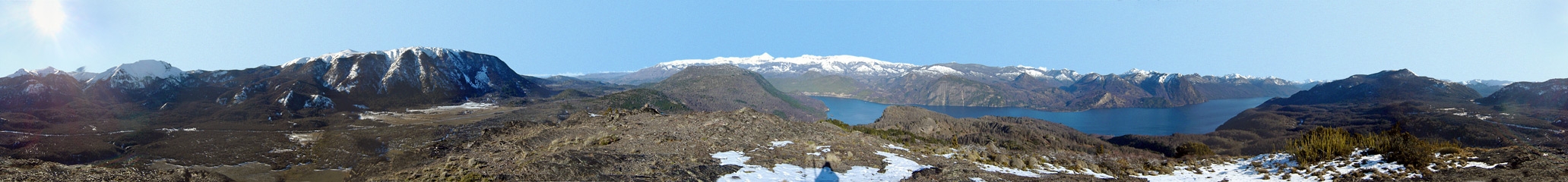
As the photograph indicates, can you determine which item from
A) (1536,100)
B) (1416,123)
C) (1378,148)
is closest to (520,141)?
(1378,148)

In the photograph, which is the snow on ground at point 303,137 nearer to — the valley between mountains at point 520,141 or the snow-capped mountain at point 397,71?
the valley between mountains at point 520,141

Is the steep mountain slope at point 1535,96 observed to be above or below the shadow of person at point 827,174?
above

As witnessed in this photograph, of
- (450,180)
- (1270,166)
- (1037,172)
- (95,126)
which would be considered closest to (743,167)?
(450,180)

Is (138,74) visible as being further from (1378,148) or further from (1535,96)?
(1535,96)

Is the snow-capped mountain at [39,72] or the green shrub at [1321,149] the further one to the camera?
the snow-capped mountain at [39,72]

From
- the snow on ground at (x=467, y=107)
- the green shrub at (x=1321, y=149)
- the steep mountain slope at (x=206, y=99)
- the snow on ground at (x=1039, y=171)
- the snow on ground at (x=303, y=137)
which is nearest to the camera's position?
the snow on ground at (x=1039, y=171)

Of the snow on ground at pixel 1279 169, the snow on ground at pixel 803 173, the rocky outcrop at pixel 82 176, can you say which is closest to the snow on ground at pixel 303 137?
the rocky outcrop at pixel 82 176

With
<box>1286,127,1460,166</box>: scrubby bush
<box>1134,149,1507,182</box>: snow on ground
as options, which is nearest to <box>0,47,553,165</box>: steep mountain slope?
<box>1134,149,1507,182</box>: snow on ground
